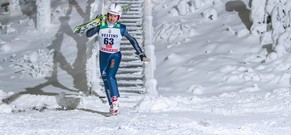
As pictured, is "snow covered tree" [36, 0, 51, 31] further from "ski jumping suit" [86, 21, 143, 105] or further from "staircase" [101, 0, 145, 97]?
"ski jumping suit" [86, 21, 143, 105]

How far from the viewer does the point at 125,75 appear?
38.7 ft

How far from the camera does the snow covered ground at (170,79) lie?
6934 millimetres

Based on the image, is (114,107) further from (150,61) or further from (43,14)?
(43,14)

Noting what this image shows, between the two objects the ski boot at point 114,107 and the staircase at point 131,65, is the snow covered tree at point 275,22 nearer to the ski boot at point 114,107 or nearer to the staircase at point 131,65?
the staircase at point 131,65

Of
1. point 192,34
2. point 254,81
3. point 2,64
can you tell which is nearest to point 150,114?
point 254,81

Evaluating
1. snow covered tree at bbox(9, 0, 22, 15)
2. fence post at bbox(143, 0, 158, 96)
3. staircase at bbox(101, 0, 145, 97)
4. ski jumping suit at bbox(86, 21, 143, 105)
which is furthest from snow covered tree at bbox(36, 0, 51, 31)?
ski jumping suit at bbox(86, 21, 143, 105)

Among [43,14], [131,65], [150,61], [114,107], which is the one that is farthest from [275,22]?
[43,14]

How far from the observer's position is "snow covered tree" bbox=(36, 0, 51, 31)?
1793 cm

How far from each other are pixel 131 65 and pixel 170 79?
41.1 inches

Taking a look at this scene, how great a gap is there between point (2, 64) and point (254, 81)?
8270 millimetres

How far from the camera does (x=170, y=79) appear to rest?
1259cm

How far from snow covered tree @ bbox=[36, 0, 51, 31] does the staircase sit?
3533mm

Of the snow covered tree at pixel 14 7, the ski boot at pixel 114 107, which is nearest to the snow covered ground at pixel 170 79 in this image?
the ski boot at pixel 114 107

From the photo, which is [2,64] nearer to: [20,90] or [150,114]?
[20,90]
